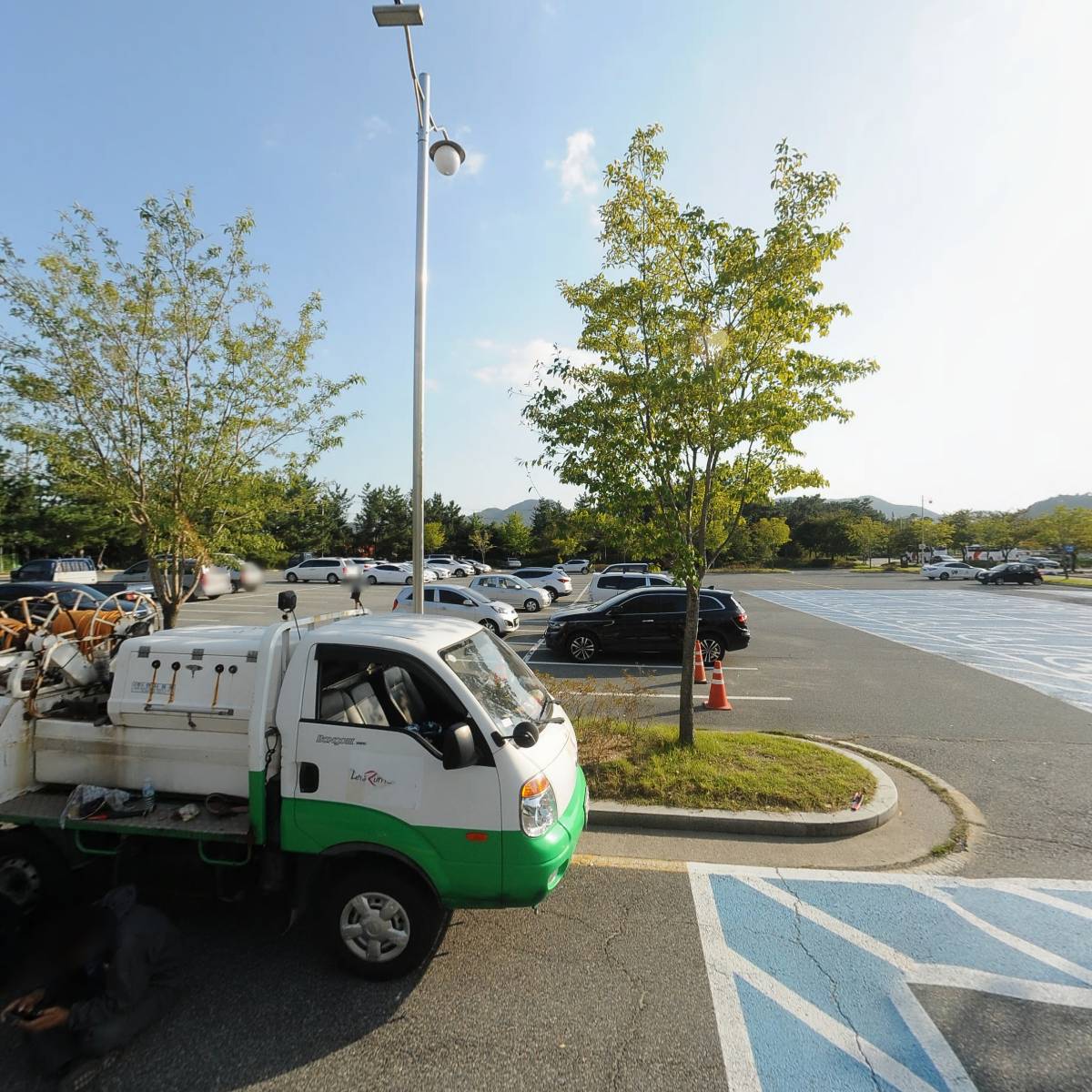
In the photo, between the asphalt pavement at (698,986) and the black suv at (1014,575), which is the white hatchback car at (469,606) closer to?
the asphalt pavement at (698,986)

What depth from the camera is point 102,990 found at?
2.90 meters

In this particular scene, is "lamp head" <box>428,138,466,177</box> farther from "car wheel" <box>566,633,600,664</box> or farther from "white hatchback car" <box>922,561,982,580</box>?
"white hatchback car" <box>922,561,982,580</box>

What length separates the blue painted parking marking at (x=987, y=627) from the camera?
1168cm

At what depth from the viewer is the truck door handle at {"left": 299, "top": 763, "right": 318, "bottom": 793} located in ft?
10.8

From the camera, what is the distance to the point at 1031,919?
3924 millimetres

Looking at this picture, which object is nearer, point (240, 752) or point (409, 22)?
point (240, 752)

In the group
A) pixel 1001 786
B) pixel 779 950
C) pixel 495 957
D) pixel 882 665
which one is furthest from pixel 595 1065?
pixel 882 665

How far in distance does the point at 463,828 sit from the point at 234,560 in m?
5.19

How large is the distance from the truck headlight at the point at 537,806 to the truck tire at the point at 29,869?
2.80 m

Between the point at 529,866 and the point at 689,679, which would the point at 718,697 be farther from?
the point at 529,866

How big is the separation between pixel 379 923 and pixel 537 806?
3.35 ft

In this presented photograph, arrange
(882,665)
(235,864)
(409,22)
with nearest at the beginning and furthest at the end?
(235,864), (409,22), (882,665)

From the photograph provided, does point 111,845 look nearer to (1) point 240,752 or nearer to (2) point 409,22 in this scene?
(1) point 240,752

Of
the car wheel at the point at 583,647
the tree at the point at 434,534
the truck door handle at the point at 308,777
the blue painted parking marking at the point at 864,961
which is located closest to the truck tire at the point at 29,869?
the truck door handle at the point at 308,777
